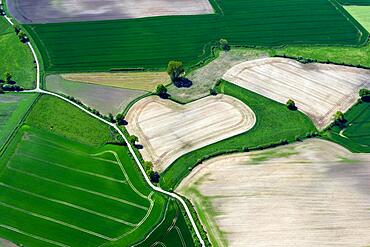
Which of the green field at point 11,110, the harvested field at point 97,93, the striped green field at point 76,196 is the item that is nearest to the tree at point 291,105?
the harvested field at point 97,93

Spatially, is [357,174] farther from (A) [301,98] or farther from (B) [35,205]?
(B) [35,205]

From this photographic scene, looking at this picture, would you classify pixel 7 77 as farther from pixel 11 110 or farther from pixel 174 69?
pixel 174 69

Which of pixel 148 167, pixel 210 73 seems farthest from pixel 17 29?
pixel 148 167

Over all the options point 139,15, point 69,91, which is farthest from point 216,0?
point 69,91

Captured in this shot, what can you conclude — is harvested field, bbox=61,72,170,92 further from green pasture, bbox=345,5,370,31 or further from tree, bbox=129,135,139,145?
green pasture, bbox=345,5,370,31

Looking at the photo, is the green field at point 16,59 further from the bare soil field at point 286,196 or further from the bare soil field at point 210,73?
the bare soil field at point 286,196
